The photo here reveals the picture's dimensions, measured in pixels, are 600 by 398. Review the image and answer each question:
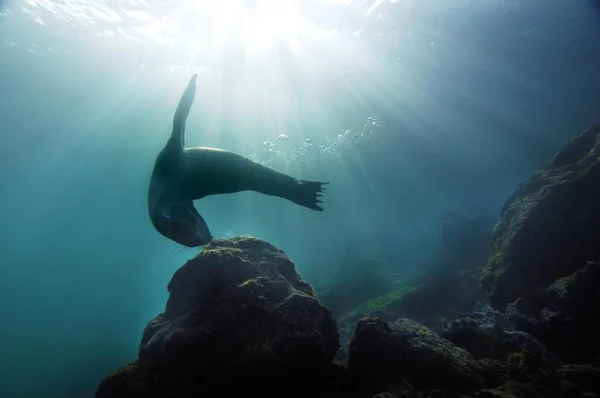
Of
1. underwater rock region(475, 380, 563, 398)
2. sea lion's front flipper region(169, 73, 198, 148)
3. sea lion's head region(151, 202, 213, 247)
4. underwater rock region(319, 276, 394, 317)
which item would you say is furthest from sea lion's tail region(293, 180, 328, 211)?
underwater rock region(319, 276, 394, 317)

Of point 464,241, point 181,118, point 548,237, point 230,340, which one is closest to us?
point 230,340

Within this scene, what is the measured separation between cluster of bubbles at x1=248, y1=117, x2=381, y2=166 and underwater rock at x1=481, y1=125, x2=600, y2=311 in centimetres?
1538

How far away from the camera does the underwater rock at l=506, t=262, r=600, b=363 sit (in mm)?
4941

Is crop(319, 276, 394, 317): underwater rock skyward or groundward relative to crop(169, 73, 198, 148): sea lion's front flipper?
skyward

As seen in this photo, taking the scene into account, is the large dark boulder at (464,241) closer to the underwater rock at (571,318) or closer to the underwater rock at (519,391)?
the underwater rock at (571,318)

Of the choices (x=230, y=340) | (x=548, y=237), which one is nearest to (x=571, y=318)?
(x=548, y=237)

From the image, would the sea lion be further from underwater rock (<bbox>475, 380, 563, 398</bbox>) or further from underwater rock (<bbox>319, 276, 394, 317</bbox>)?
underwater rock (<bbox>319, 276, 394, 317</bbox>)

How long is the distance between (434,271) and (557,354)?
16984mm

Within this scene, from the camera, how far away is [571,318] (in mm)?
5172

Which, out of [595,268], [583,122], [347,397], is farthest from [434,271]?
[347,397]

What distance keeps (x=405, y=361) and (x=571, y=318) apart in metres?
3.59

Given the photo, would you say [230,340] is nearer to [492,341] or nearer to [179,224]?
[179,224]

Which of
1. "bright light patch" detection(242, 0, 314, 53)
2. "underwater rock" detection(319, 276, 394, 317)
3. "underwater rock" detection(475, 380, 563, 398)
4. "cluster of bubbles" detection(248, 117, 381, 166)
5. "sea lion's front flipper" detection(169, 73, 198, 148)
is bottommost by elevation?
"underwater rock" detection(475, 380, 563, 398)

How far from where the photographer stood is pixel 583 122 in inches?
977
